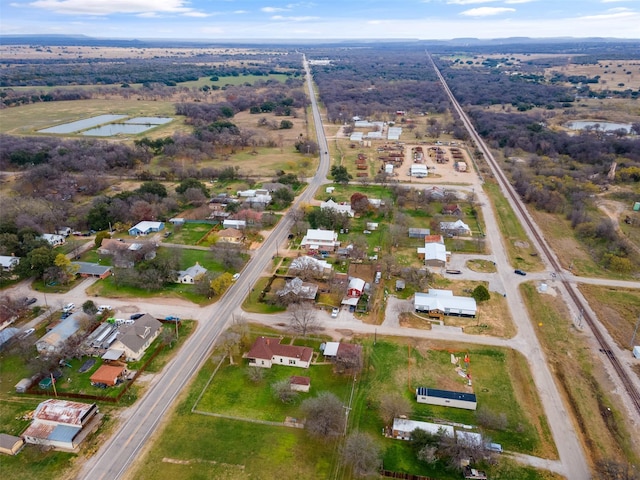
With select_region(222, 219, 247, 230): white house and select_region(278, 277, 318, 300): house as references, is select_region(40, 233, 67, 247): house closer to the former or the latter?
select_region(222, 219, 247, 230): white house

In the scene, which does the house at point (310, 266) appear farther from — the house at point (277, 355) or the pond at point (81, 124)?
the pond at point (81, 124)

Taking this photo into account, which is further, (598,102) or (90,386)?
(598,102)

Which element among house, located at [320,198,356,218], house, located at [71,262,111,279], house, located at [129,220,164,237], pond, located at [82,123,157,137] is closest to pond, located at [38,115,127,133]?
pond, located at [82,123,157,137]

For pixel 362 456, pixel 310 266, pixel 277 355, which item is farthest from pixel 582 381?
pixel 310 266

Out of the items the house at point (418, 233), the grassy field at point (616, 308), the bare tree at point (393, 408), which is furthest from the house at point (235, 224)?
the grassy field at point (616, 308)

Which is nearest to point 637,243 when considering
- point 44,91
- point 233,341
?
point 233,341

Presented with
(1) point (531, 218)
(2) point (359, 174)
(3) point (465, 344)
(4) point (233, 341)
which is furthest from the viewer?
(2) point (359, 174)

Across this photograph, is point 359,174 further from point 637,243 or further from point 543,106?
point 543,106
